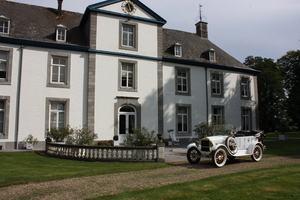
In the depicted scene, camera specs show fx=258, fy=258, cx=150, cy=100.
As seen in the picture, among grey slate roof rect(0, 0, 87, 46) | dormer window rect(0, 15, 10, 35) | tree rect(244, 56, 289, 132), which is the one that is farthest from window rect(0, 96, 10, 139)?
tree rect(244, 56, 289, 132)

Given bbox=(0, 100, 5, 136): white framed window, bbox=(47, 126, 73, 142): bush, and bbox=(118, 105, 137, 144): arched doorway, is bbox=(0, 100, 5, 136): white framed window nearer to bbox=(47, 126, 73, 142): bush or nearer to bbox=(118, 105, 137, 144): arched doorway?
bbox=(47, 126, 73, 142): bush

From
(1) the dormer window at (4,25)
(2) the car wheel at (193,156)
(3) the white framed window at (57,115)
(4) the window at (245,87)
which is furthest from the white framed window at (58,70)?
(4) the window at (245,87)

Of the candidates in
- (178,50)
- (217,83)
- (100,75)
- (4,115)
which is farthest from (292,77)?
(4,115)

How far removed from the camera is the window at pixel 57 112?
51.4 ft

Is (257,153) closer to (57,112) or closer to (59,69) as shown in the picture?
(57,112)

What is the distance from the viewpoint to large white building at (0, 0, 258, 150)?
15.2 meters

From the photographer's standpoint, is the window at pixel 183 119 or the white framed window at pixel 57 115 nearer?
the white framed window at pixel 57 115

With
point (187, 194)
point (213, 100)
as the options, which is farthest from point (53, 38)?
point (187, 194)

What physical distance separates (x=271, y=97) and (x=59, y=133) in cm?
3167

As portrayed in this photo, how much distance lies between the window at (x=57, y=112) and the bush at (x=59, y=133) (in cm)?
109

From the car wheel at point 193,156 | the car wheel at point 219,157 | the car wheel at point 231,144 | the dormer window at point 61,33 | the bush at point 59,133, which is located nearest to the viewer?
the car wheel at point 219,157

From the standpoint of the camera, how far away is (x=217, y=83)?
22.2 m

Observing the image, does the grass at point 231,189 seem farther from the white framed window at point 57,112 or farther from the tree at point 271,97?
the tree at point 271,97

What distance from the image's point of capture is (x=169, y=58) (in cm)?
1931
